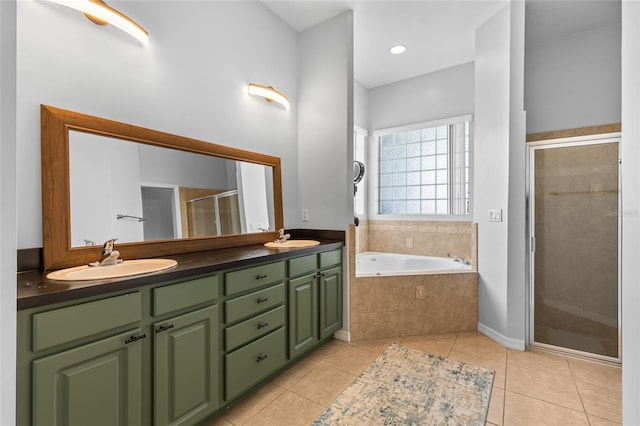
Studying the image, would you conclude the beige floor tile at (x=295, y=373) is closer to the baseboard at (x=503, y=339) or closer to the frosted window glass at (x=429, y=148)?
the baseboard at (x=503, y=339)

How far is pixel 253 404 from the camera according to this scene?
179 cm

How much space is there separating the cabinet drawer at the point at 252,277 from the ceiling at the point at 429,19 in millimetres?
2261

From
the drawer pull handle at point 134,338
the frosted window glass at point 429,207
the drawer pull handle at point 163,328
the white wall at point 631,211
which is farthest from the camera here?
the frosted window glass at point 429,207

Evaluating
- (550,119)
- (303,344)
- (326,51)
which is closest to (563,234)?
(550,119)

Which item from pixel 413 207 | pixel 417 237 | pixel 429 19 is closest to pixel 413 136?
pixel 413 207

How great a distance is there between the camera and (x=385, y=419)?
5.38ft

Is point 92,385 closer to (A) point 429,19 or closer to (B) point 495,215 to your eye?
(B) point 495,215

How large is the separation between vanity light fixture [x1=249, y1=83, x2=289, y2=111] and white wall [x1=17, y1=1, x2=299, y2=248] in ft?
0.20

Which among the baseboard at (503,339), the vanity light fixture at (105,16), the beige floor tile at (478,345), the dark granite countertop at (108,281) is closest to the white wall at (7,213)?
the dark granite countertop at (108,281)

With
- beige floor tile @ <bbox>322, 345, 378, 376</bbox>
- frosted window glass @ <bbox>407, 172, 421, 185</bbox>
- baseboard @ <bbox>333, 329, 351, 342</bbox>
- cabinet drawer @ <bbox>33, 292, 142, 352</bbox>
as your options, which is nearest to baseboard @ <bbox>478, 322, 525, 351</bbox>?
beige floor tile @ <bbox>322, 345, 378, 376</bbox>

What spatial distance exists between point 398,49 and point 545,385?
3.27 metres

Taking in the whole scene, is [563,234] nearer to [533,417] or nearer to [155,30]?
[533,417]

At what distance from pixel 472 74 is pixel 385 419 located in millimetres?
3681

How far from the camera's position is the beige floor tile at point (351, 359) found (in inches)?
86.4
